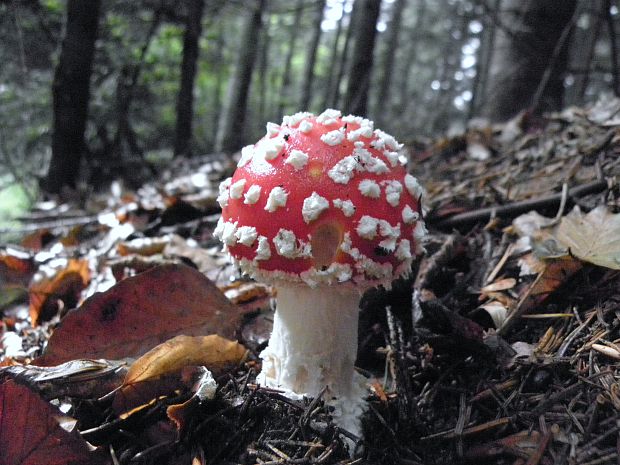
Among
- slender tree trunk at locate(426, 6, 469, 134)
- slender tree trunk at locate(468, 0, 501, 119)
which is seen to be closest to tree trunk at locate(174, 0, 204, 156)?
slender tree trunk at locate(468, 0, 501, 119)

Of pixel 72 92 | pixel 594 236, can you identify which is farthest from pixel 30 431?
pixel 72 92

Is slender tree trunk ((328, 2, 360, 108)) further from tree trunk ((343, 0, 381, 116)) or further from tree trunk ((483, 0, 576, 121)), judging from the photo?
tree trunk ((483, 0, 576, 121))

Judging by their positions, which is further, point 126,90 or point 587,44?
point 587,44

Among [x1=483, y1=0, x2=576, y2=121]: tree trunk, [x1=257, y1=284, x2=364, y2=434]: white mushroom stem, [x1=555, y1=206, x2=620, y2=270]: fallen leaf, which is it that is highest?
[x1=483, y1=0, x2=576, y2=121]: tree trunk

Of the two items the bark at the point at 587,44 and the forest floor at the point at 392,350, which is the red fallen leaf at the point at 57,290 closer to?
the forest floor at the point at 392,350

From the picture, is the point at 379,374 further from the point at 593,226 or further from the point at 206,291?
the point at 593,226

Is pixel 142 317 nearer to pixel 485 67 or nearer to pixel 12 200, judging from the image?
pixel 12 200

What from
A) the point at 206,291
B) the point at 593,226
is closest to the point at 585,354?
the point at 593,226
